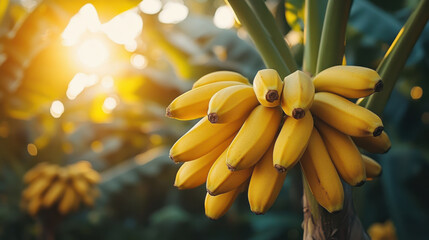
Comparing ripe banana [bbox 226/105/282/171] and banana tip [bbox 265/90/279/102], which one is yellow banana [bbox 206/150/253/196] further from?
banana tip [bbox 265/90/279/102]

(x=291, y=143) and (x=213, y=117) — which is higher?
(x=213, y=117)

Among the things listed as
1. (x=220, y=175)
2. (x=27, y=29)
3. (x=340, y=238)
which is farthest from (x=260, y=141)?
(x=27, y=29)

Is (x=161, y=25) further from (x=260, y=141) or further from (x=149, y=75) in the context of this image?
(x=260, y=141)

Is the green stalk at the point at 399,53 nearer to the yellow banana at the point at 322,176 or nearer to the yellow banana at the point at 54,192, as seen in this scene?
the yellow banana at the point at 322,176

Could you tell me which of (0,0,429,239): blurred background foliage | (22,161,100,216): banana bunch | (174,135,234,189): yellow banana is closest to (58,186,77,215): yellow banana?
(22,161,100,216): banana bunch

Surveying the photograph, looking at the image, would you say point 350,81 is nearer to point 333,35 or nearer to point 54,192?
point 333,35

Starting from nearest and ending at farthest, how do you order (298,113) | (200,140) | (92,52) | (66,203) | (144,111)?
(298,113)
(200,140)
(66,203)
(92,52)
(144,111)

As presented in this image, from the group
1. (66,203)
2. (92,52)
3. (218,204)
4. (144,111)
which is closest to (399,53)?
(218,204)
